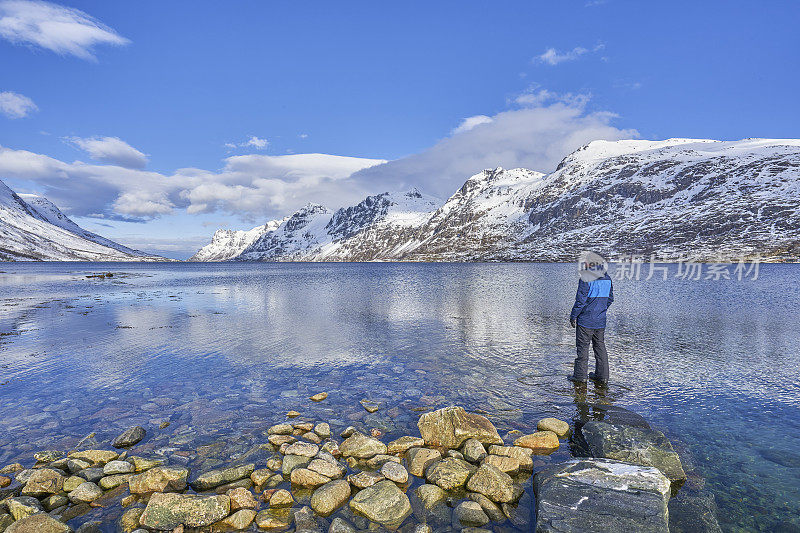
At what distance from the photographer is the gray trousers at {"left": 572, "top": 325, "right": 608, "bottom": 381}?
15.6 m

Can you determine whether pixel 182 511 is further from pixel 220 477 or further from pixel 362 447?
pixel 362 447

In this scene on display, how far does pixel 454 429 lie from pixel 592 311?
7.97 m

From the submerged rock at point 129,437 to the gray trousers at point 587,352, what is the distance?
15.6m

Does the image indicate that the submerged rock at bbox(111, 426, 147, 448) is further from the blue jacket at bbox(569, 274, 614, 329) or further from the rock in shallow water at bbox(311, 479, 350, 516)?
the blue jacket at bbox(569, 274, 614, 329)

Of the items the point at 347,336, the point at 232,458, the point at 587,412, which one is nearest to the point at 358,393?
the point at 232,458

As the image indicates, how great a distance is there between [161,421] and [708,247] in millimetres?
233591

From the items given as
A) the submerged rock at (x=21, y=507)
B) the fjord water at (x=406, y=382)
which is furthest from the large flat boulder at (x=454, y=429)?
the submerged rock at (x=21, y=507)

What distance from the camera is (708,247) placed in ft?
614

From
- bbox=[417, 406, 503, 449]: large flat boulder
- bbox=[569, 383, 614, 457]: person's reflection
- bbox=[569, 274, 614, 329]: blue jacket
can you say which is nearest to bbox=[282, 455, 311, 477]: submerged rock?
bbox=[417, 406, 503, 449]: large flat boulder

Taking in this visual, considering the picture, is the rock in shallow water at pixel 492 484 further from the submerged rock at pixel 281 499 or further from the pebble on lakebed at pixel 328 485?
the submerged rock at pixel 281 499

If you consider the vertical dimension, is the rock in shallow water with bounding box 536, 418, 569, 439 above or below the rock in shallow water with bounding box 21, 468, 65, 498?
below

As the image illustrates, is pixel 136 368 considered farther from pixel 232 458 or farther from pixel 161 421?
pixel 232 458

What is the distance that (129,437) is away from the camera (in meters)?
11.4

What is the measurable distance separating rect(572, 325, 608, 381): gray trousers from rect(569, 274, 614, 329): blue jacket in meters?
0.29
